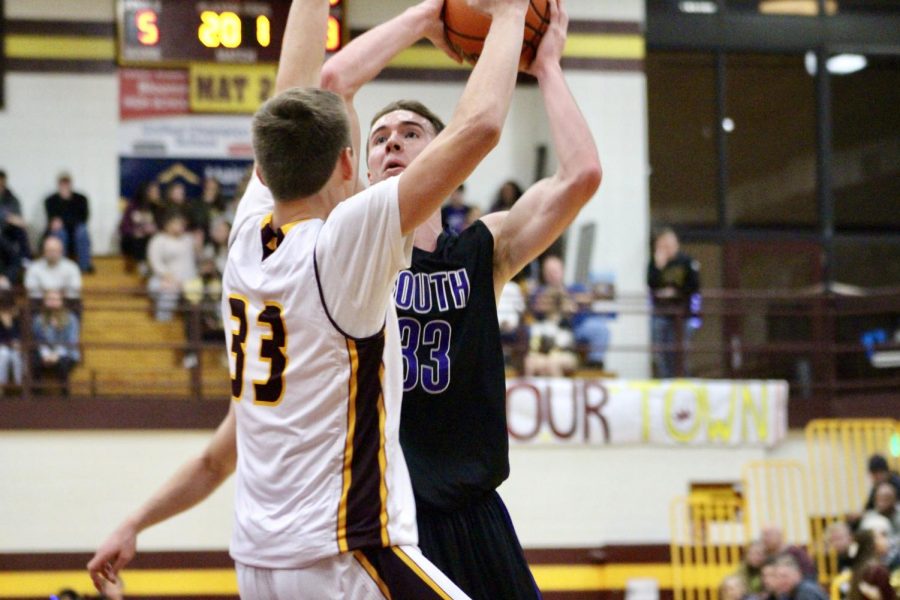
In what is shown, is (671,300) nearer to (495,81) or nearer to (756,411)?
(756,411)

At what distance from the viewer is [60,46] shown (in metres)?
16.6

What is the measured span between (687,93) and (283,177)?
15.2 m

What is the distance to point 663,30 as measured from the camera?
17266mm

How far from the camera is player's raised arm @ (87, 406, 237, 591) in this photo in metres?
3.37

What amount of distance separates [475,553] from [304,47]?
1.45 metres

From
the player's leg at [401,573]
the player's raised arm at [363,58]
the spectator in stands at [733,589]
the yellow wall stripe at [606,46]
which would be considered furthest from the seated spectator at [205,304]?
the player's leg at [401,573]

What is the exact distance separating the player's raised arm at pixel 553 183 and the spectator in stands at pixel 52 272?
10.1 meters

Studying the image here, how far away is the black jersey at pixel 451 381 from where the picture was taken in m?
3.81

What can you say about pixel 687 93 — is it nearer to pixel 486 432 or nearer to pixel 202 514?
pixel 202 514

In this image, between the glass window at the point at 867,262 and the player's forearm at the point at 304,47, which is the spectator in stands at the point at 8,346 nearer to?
the player's forearm at the point at 304,47

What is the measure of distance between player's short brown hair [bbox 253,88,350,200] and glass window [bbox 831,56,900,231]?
52.2ft

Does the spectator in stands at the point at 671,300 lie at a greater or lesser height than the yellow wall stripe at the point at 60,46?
lesser

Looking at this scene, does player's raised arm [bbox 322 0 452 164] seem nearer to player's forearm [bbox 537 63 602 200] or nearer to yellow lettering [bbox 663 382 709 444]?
player's forearm [bbox 537 63 602 200]

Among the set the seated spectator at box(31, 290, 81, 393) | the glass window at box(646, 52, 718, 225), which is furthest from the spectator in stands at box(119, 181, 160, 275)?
the glass window at box(646, 52, 718, 225)
